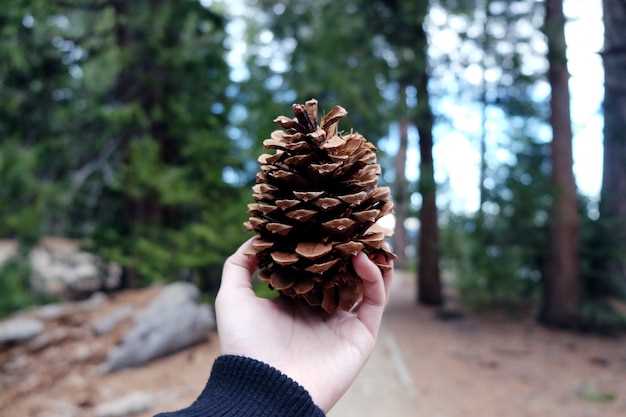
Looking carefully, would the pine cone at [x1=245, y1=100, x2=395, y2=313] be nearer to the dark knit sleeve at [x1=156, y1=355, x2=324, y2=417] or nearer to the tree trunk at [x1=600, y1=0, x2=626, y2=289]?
the dark knit sleeve at [x1=156, y1=355, x2=324, y2=417]

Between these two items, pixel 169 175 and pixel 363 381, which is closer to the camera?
pixel 363 381

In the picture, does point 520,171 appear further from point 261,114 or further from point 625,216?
point 261,114

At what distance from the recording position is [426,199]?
1129 centimetres

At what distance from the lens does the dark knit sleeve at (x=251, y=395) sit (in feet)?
4.90

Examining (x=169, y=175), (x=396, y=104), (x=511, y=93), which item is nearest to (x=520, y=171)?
(x=511, y=93)

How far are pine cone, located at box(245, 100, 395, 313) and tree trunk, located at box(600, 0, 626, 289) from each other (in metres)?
5.98

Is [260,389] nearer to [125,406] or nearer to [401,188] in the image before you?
[125,406]

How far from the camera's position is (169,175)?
6730 mm

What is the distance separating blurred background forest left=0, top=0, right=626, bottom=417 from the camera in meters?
5.74

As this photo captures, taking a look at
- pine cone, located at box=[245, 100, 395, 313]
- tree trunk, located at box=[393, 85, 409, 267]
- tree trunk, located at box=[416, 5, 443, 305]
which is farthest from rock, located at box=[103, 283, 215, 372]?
tree trunk, located at box=[416, 5, 443, 305]

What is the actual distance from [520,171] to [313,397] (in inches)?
373

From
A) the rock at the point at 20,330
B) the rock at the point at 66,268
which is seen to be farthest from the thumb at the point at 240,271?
the rock at the point at 66,268

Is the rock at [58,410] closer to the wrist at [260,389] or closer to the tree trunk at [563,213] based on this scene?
the wrist at [260,389]

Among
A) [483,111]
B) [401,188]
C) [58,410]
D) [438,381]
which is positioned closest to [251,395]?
[58,410]
